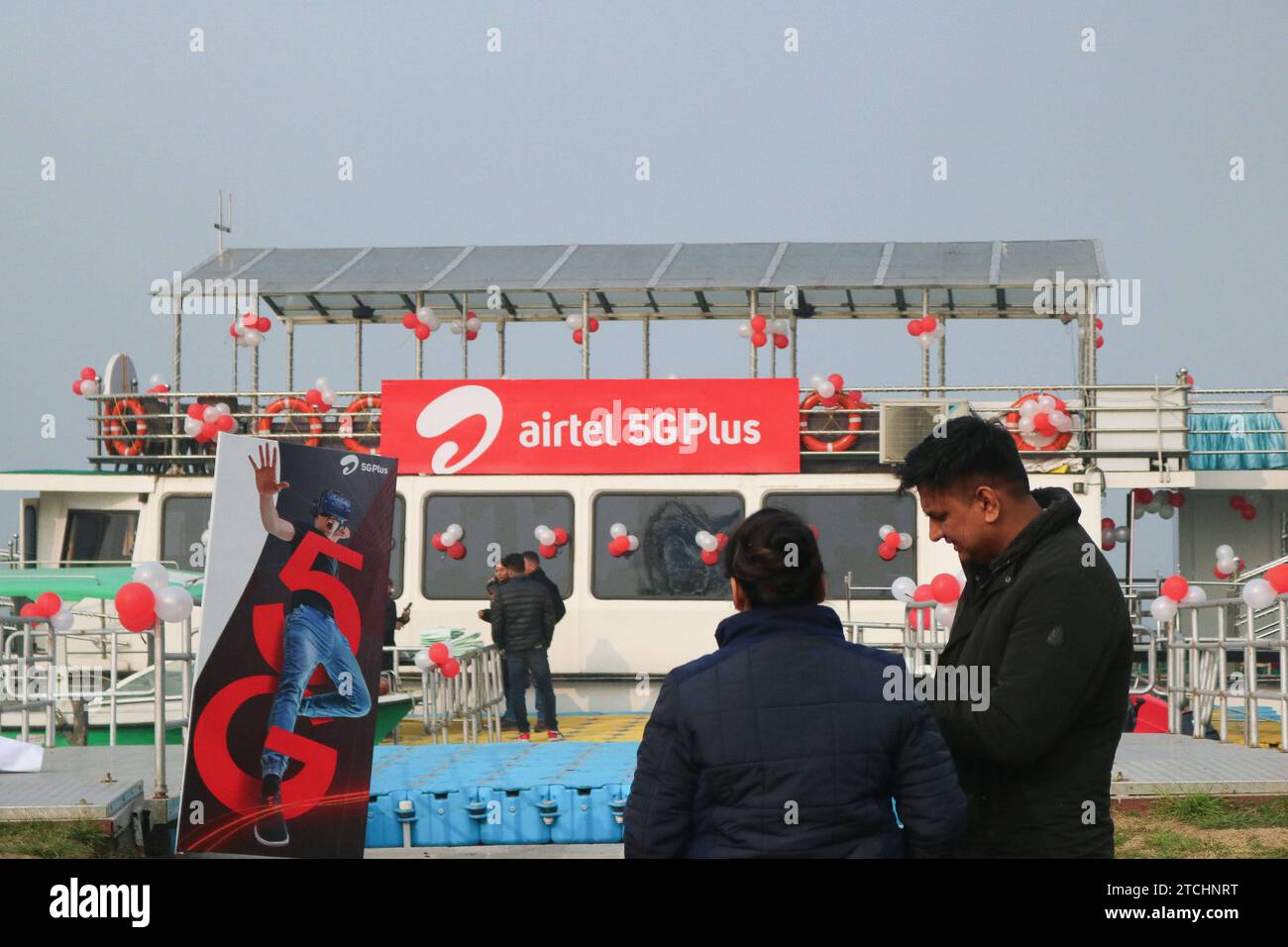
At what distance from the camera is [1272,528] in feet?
58.4

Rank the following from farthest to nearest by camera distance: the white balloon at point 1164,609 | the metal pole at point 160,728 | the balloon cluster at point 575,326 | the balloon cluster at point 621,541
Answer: the balloon cluster at point 575,326 → the balloon cluster at point 621,541 → the white balloon at point 1164,609 → the metal pole at point 160,728

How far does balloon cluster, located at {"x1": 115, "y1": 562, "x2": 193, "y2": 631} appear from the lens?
8.01m

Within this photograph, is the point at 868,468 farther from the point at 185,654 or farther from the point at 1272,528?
the point at 185,654

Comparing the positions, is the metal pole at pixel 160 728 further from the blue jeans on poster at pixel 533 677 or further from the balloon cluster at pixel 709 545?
the balloon cluster at pixel 709 545

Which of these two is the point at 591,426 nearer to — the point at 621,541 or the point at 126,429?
the point at 621,541

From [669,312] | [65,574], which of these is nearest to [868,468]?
[669,312]

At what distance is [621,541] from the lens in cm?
1717

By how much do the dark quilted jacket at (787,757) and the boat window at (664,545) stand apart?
13.9 m

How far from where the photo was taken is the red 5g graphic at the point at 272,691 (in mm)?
6770

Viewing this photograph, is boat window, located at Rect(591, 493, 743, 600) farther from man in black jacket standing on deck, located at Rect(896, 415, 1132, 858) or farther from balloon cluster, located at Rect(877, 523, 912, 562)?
man in black jacket standing on deck, located at Rect(896, 415, 1132, 858)

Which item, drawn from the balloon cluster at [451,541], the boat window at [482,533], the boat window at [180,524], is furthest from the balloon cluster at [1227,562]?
the boat window at [180,524]

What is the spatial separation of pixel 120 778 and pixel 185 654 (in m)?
1.05

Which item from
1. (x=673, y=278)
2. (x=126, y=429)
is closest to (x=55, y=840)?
(x=126, y=429)

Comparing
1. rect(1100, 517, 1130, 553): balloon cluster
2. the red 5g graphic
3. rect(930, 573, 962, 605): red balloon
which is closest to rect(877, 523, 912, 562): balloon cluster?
rect(1100, 517, 1130, 553): balloon cluster
